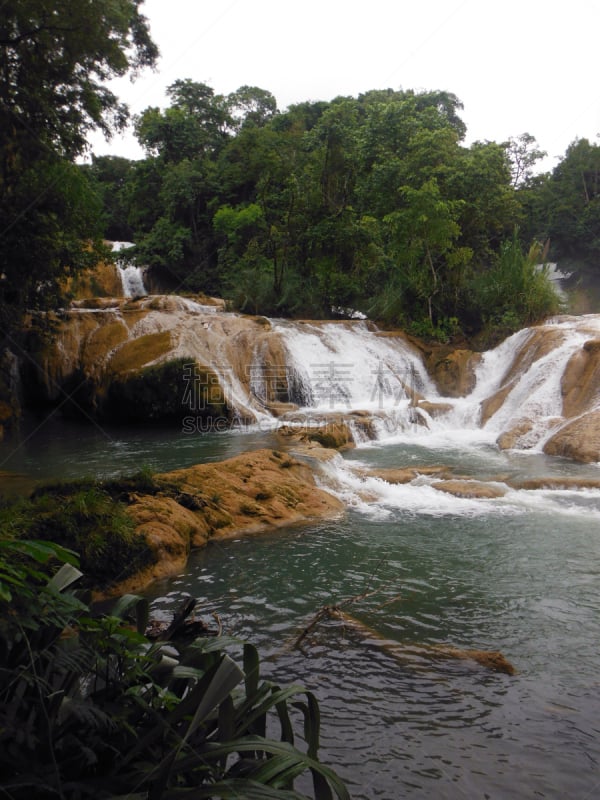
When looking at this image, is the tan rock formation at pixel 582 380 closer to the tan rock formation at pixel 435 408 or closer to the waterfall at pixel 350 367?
the tan rock formation at pixel 435 408

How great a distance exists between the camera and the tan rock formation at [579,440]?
10493mm

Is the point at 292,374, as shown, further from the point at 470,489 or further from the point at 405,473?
the point at 470,489

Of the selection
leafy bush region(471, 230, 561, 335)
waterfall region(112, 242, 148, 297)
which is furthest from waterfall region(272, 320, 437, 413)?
waterfall region(112, 242, 148, 297)

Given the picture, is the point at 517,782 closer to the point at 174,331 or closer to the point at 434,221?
the point at 174,331

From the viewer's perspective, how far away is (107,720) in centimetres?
153

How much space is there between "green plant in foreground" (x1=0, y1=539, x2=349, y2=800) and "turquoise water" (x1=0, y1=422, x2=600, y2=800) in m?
1.32

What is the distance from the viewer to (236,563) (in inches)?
219

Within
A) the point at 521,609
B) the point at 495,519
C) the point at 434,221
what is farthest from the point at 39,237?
the point at 434,221

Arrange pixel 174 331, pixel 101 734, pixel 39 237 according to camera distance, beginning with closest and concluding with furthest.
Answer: pixel 101 734 → pixel 39 237 → pixel 174 331

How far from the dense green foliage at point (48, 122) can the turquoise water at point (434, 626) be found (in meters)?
6.59

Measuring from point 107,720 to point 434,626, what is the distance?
3176mm

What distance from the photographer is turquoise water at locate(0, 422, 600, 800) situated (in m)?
2.85

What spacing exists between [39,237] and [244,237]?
14719 millimetres

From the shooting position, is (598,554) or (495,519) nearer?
(598,554)
